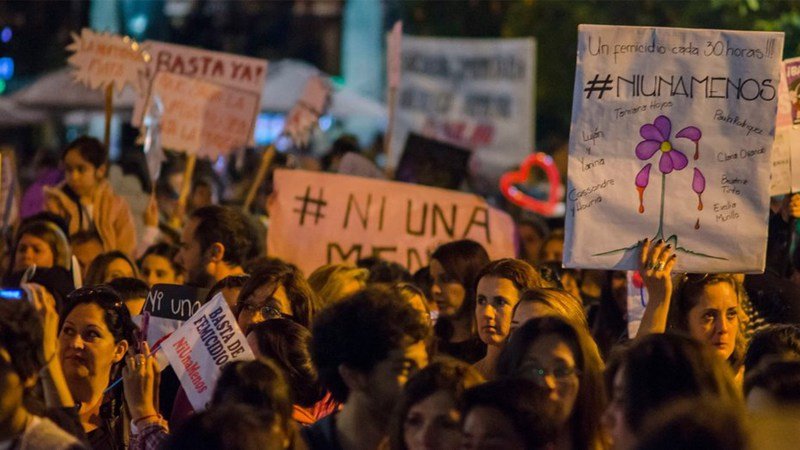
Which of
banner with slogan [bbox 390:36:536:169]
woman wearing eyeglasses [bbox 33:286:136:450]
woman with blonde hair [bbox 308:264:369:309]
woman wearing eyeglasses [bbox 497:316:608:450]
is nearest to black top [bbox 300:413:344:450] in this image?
woman wearing eyeglasses [bbox 497:316:608:450]

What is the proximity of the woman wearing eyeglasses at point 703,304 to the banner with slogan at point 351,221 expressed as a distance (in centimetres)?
362

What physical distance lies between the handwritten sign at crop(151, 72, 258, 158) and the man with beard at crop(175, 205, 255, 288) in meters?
3.55

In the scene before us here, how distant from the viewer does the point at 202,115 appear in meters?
11.8

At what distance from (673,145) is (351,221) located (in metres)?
3.81

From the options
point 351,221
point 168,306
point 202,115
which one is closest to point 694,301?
point 168,306

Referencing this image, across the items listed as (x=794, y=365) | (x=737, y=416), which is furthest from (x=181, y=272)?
(x=737, y=416)

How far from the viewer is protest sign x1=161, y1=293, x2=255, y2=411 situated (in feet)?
18.7

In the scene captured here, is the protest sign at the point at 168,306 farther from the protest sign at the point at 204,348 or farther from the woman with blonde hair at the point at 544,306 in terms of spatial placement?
the woman with blonde hair at the point at 544,306

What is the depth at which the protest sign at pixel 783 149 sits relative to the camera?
786cm

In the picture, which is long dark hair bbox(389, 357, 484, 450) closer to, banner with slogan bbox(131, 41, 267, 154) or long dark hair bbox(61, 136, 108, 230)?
long dark hair bbox(61, 136, 108, 230)

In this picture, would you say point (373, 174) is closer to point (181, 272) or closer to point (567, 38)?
point (181, 272)

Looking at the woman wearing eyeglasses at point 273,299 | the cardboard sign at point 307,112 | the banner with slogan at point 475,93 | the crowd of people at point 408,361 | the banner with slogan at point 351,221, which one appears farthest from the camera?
the banner with slogan at point 475,93

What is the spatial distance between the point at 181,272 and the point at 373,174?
261 cm

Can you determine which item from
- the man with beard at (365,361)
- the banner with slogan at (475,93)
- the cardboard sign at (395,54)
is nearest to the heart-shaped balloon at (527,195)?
the banner with slogan at (475,93)
